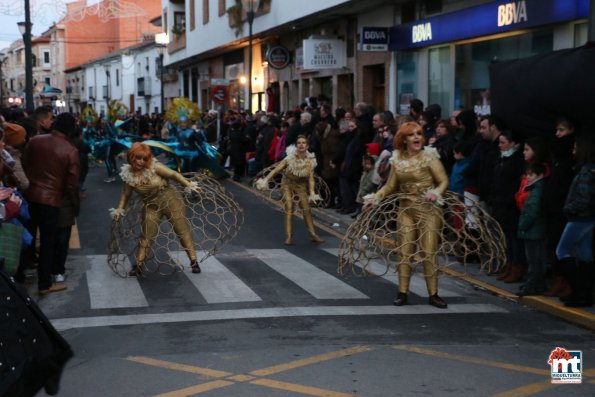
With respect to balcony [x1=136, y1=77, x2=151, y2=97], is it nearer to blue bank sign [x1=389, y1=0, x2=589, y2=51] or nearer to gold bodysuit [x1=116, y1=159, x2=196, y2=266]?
blue bank sign [x1=389, y1=0, x2=589, y2=51]

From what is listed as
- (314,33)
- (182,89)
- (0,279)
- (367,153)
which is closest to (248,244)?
(367,153)

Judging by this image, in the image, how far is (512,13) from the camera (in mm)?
15641

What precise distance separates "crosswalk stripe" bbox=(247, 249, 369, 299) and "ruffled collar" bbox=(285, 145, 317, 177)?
1.18 metres

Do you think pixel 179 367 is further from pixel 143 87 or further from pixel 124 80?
pixel 124 80

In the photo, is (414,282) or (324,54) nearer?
(414,282)

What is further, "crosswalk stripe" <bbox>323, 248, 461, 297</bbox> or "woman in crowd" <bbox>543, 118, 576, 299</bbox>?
"crosswalk stripe" <bbox>323, 248, 461, 297</bbox>

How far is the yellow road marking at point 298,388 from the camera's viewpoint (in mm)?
5781

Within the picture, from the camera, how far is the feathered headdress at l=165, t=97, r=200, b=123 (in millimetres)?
19016

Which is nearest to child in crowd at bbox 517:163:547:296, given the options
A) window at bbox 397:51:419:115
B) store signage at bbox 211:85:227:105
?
window at bbox 397:51:419:115

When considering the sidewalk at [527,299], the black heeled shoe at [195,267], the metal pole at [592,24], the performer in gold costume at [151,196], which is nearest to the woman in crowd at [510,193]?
the sidewalk at [527,299]

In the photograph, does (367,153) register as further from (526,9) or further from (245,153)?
(245,153)

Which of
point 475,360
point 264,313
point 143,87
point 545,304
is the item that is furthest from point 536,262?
point 143,87

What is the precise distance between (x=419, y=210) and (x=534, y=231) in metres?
1.39

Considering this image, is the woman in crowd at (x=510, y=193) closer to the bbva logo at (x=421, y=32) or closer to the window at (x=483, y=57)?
the window at (x=483, y=57)
